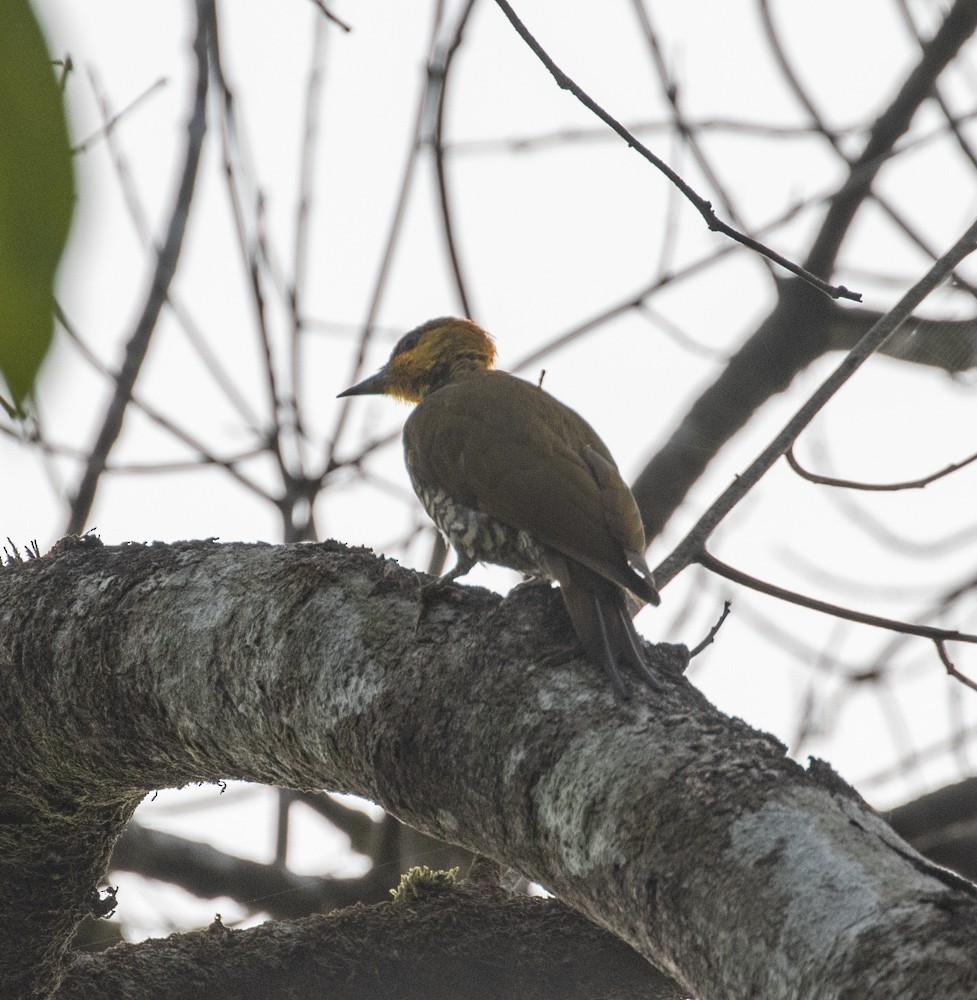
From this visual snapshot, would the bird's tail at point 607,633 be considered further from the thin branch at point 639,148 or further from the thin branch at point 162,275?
the thin branch at point 162,275

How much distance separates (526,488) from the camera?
2930 mm

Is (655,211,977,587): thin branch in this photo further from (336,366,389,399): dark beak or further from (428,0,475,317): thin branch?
(336,366,389,399): dark beak

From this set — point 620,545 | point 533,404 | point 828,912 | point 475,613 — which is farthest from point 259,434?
Result: point 828,912

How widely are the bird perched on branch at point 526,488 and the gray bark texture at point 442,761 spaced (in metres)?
0.43

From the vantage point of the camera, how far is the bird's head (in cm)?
454

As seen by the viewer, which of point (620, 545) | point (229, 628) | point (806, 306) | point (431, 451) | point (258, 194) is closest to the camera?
point (229, 628)

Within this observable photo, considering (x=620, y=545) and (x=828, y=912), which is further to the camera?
(x=620, y=545)

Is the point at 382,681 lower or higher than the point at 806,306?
lower

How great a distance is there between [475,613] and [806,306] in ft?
8.43

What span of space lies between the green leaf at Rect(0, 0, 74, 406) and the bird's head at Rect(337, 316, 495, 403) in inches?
158

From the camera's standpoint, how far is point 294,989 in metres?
2.03

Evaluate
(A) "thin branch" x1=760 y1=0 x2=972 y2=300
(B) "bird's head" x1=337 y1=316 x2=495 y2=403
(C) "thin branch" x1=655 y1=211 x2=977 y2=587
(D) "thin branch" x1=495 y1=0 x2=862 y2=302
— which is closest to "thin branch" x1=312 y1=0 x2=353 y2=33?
(D) "thin branch" x1=495 y1=0 x2=862 y2=302

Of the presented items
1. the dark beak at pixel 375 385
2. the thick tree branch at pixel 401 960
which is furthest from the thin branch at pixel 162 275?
the dark beak at pixel 375 385

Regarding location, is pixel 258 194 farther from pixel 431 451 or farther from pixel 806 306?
pixel 806 306
